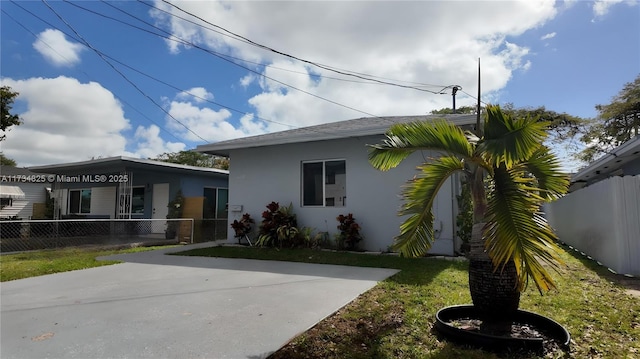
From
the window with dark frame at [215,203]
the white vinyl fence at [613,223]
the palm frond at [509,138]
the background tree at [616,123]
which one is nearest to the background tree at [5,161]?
the window with dark frame at [215,203]

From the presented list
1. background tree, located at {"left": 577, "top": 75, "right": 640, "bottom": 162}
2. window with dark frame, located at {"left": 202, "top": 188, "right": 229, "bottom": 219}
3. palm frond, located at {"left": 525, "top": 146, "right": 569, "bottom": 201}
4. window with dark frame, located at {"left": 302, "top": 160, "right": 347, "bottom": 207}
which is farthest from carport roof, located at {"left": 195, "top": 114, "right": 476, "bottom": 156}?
background tree, located at {"left": 577, "top": 75, "right": 640, "bottom": 162}

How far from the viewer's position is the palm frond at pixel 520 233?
2.65 m

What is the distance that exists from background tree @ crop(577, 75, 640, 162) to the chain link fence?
65.4ft

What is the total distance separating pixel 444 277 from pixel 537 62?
22.3 ft

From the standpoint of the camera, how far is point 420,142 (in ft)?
11.6

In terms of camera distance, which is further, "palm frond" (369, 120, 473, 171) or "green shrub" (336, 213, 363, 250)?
"green shrub" (336, 213, 363, 250)

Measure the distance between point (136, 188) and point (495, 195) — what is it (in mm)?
15734

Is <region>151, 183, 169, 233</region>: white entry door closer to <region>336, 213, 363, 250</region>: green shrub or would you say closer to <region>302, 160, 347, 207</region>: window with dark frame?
<region>302, 160, 347, 207</region>: window with dark frame

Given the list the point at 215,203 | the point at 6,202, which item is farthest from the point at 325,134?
the point at 6,202

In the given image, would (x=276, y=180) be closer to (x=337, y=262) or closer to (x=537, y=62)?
(x=337, y=262)

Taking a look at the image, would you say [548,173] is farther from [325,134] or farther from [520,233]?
[325,134]

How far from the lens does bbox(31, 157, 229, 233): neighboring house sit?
13781 mm

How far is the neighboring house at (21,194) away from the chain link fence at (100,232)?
34.4 ft

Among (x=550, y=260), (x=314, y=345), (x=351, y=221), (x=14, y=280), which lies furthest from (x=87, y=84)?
(x=550, y=260)
